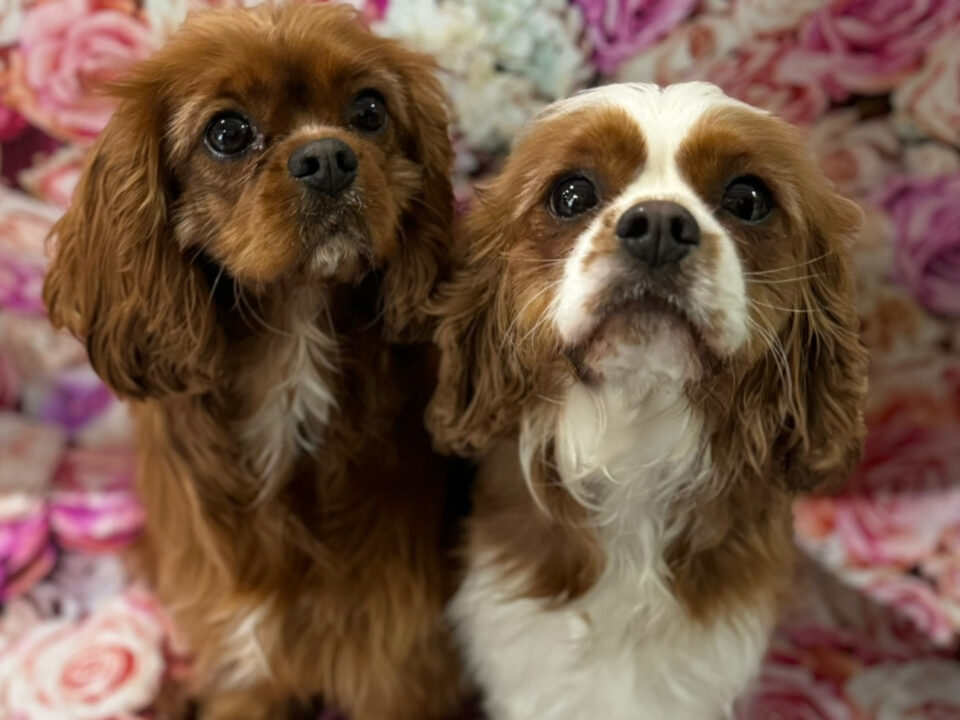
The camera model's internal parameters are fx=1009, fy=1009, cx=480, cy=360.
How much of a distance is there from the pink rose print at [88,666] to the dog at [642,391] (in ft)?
2.00

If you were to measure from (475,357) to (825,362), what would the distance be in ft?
1.50

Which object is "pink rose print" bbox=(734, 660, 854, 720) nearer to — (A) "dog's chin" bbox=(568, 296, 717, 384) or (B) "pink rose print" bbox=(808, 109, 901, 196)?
(A) "dog's chin" bbox=(568, 296, 717, 384)

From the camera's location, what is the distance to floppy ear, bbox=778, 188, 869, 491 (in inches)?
50.2

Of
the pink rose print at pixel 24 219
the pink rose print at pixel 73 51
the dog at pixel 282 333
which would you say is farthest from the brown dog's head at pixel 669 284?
the pink rose print at pixel 24 219

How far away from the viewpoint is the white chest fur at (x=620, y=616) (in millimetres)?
1274

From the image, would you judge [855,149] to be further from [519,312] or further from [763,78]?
[519,312]

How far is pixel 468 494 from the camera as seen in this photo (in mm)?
1593

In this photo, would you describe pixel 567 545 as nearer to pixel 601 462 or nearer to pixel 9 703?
pixel 601 462

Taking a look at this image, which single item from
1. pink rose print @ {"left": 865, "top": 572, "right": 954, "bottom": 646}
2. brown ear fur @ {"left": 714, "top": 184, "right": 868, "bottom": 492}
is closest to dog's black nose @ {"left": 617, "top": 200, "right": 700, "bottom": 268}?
brown ear fur @ {"left": 714, "top": 184, "right": 868, "bottom": 492}

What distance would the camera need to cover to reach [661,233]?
3.46ft

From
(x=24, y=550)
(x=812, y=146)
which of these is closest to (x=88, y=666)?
(x=24, y=550)

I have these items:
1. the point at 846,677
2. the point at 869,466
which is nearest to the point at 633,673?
the point at 846,677

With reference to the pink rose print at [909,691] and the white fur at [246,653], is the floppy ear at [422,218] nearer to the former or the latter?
the white fur at [246,653]

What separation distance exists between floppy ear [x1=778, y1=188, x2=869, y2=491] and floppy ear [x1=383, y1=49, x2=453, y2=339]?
48 cm
